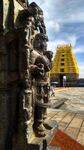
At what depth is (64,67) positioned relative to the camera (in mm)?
39031

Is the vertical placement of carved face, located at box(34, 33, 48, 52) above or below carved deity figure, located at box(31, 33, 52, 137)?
above

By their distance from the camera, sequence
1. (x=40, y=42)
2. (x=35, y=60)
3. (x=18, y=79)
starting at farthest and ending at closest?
(x=40, y=42) < (x=35, y=60) < (x=18, y=79)

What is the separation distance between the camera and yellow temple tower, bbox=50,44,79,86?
37406 millimetres

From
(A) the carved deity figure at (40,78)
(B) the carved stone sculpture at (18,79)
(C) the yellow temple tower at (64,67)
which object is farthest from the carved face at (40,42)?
(C) the yellow temple tower at (64,67)

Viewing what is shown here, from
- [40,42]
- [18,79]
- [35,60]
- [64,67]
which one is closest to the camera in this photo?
[18,79]

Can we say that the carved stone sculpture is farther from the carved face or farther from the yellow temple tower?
the yellow temple tower

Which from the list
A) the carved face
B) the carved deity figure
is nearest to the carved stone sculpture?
the carved deity figure

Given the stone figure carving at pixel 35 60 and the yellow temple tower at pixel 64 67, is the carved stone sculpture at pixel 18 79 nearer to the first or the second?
the stone figure carving at pixel 35 60

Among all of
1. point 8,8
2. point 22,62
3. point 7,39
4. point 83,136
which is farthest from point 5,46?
point 83,136

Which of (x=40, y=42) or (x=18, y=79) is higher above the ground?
(x=40, y=42)

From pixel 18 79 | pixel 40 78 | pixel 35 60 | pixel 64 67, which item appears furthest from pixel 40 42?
pixel 64 67

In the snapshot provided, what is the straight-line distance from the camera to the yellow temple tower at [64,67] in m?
37.4

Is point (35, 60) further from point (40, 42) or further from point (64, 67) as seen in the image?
point (64, 67)

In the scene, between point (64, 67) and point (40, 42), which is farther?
point (64, 67)
